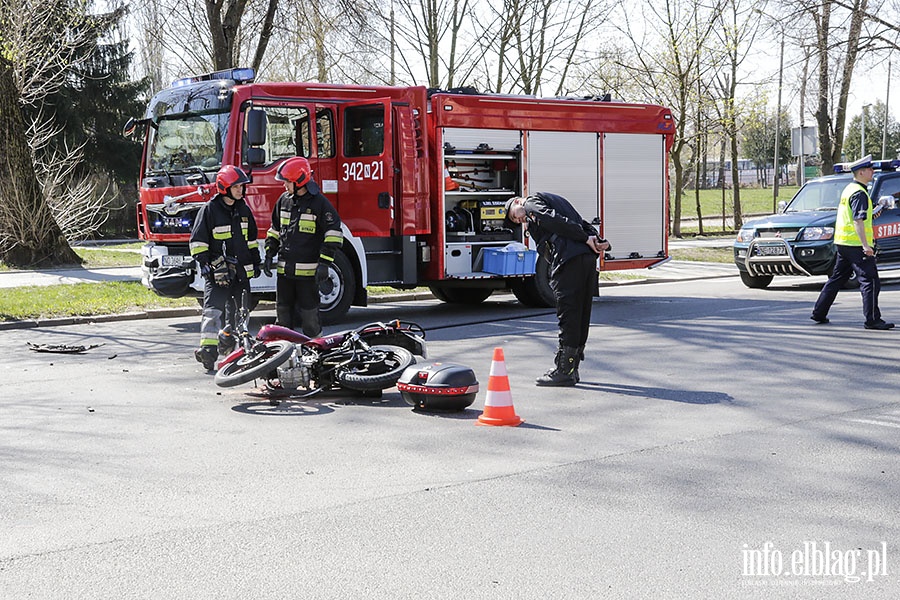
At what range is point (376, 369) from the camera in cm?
804

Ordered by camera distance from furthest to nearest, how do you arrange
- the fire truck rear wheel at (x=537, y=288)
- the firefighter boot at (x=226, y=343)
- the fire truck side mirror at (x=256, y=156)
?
1. the fire truck rear wheel at (x=537, y=288)
2. the fire truck side mirror at (x=256, y=156)
3. the firefighter boot at (x=226, y=343)

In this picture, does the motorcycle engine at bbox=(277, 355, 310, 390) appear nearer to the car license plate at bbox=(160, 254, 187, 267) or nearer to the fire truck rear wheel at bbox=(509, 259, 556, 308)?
the car license plate at bbox=(160, 254, 187, 267)

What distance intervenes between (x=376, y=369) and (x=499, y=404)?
1438 mm

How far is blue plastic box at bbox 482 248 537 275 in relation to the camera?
14180 mm

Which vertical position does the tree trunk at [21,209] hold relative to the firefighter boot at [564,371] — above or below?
above

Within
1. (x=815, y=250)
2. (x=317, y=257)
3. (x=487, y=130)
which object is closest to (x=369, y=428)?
(x=317, y=257)

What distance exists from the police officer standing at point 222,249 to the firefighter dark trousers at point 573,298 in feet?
9.97

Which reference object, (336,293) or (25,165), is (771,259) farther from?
(25,165)

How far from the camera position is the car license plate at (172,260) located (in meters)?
12.6

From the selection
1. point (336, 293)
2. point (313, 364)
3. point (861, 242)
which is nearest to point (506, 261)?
point (336, 293)

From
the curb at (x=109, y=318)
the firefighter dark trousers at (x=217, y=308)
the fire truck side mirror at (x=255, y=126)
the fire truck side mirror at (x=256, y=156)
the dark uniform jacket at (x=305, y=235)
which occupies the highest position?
the fire truck side mirror at (x=255, y=126)

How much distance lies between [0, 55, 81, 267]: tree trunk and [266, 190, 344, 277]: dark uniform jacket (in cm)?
1427

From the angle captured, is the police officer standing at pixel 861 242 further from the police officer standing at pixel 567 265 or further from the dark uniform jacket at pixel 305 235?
the dark uniform jacket at pixel 305 235

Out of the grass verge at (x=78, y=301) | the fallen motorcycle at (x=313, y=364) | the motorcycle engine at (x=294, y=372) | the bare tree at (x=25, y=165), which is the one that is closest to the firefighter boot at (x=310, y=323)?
the fallen motorcycle at (x=313, y=364)
